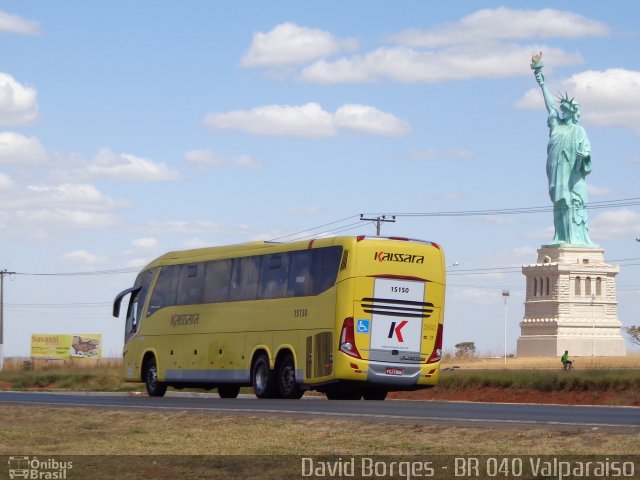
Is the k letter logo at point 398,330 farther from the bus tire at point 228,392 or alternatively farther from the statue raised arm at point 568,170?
the statue raised arm at point 568,170

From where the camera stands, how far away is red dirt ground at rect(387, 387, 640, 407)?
37.7m

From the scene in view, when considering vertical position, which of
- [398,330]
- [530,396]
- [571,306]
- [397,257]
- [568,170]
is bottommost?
[530,396]

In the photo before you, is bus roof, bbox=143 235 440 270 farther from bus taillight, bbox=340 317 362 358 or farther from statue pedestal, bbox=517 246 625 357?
statue pedestal, bbox=517 246 625 357

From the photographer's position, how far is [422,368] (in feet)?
104

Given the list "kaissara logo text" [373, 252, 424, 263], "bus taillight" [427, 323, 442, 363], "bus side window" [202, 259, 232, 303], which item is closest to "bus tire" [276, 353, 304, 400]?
"bus side window" [202, 259, 232, 303]

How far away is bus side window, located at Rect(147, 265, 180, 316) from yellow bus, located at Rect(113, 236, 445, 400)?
543 mm

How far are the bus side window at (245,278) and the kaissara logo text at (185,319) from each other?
5.93 feet

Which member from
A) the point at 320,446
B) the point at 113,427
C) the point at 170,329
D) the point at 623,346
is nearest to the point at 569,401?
the point at 170,329

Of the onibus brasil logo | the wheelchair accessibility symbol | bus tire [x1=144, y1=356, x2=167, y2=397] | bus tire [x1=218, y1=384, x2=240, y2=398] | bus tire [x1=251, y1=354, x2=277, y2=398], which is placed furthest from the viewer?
bus tire [x1=144, y1=356, x2=167, y2=397]

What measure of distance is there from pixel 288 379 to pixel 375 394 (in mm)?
2566

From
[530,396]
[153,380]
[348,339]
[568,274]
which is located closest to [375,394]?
[348,339]

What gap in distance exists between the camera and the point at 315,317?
1242 inches

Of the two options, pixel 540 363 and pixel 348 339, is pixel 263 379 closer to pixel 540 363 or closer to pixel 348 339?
pixel 348 339

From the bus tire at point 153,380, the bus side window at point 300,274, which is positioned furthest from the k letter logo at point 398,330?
the bus tire at point 153,380
